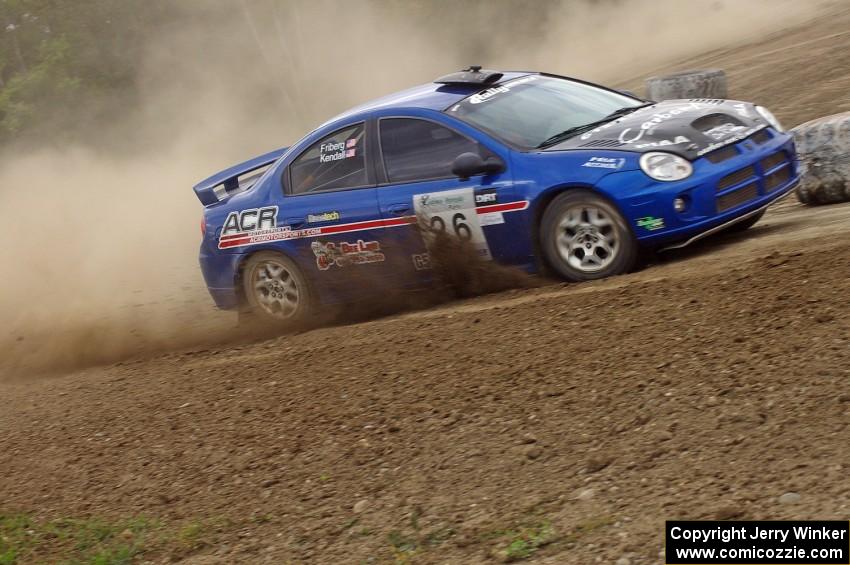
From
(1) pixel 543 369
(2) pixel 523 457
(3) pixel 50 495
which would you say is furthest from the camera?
(3) pixel 50 495

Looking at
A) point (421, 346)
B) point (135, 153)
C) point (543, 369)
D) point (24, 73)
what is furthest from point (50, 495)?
point (24, 73)

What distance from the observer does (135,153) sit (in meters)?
29.7

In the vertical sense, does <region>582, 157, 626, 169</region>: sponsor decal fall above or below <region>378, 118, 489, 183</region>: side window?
below

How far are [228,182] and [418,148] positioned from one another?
2168 millimetres

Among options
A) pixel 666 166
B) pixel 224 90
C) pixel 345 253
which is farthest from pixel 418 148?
pixel 224 90

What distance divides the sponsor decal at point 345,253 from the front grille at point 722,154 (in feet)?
8.00

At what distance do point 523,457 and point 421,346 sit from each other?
6.04 feet

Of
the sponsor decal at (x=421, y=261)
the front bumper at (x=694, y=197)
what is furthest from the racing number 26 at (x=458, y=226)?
the front bumper at (x=694, y=197)

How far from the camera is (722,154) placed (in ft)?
23.7

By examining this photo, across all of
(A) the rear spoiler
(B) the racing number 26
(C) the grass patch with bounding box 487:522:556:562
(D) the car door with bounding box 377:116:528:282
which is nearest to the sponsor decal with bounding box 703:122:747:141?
(D) the car door with bounding box 377:116:528:282

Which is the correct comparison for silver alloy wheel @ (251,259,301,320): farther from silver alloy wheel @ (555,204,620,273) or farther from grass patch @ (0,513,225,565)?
grass patch @ (0,513,225,565)

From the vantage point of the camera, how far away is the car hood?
7191 mm

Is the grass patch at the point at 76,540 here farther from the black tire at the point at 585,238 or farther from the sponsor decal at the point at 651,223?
the sponsor decal at the point at 651,223

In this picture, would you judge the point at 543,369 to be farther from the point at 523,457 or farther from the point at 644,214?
the point at 644,214
